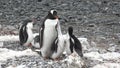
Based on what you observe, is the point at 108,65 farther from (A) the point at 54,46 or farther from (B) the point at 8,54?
(B) the point at 8,54

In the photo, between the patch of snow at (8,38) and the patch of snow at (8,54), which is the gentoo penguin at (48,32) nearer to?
the patch of snow at (8,54)

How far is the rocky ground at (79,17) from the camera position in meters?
14.5

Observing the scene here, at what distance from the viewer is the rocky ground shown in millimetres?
14531

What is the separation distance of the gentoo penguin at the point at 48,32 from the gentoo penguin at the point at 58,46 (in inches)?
4.6

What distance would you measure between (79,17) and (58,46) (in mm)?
8629

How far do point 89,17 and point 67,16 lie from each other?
0.92 metres

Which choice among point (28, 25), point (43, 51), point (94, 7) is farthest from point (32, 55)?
point (94, 7)

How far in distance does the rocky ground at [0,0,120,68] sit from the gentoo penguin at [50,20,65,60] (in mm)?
1728

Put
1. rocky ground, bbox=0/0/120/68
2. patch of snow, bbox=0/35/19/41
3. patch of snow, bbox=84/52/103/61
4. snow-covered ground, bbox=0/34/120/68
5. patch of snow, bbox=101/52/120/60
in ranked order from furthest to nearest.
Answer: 1. rocky ground, bbox=0/0/120/68
2. patch of snow, bbox=0/35/19/41
3. patch of snow, bbox=101/52/120/60
4. patch of snow, bbox=84/52/103/61
5. snow-covered ground, bbox=0/34/120/68

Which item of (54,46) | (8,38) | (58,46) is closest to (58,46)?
(58,46)

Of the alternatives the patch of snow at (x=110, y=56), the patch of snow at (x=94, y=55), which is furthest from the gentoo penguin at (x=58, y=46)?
the patch of snow at (x=110, y=56)

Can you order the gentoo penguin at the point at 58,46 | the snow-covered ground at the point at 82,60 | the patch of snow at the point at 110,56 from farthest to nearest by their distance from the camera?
1. the patch of snow at the point at 110,56
2. the gentoo penguin at the point at 58,46
3. the snow-covered ground at the point at 82,60

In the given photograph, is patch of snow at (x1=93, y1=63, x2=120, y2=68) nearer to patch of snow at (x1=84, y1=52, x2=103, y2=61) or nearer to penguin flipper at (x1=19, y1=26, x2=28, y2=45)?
patch of snow at (x1=84, y1=52, x2=103, y2=61)

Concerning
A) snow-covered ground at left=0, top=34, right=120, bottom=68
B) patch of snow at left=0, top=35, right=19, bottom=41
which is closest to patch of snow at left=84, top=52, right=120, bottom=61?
snow-covered ground at left=0, top=34, right=120, bottom=68
